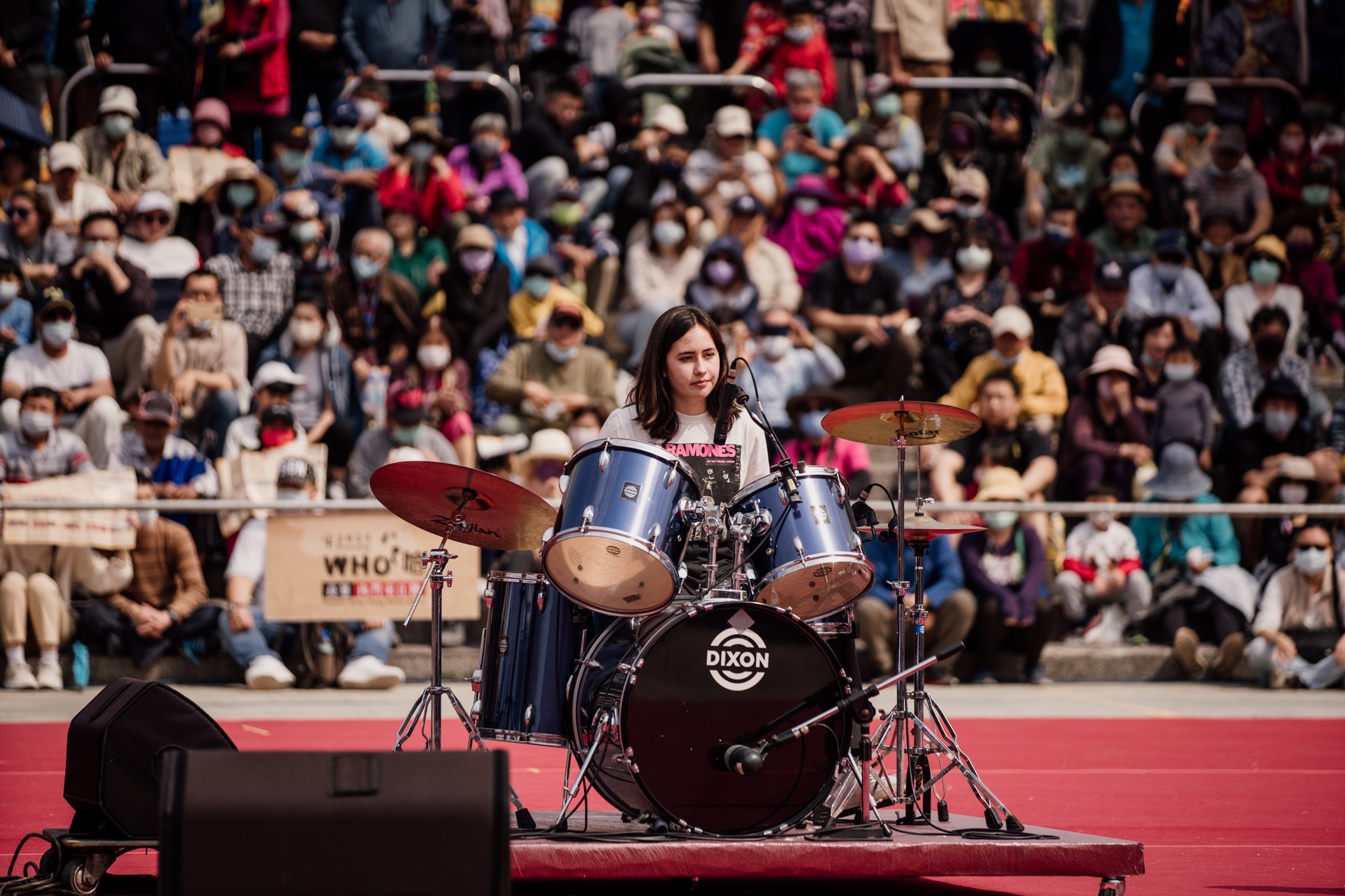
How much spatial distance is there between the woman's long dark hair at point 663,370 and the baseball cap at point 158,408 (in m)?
6.75

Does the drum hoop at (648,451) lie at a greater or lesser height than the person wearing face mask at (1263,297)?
lesser

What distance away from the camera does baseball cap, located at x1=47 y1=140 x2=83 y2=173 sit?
14.3m

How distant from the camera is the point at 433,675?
19.5 feet

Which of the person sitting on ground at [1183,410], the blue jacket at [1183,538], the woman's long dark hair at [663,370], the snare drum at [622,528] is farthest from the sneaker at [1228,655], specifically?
the snare drum at [622,528]

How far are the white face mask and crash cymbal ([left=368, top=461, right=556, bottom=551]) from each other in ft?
23.9

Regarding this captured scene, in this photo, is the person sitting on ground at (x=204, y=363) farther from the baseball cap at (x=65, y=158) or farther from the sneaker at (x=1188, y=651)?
the sneaker at (x=1188, y=651)

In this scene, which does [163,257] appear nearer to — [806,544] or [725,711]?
[806,544]

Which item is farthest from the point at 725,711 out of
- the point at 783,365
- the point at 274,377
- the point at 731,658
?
the point at 783,365

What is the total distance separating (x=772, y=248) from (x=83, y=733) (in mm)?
9885

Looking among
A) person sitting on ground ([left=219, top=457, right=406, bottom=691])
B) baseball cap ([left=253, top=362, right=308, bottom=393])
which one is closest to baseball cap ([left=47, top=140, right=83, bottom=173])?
baseball cap ([left=253, top=362, right=308, bottom=393])

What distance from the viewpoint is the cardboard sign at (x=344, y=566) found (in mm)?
11227

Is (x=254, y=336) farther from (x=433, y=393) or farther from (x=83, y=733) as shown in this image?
(x=83, y=733)

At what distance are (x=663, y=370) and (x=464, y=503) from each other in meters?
0.91

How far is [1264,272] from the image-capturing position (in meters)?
15.0
